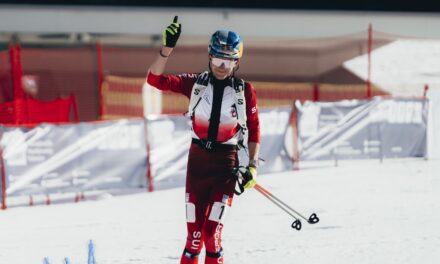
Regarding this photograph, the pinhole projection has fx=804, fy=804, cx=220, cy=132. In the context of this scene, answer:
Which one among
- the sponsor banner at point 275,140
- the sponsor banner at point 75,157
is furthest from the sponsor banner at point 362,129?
the sponsor banner at point 75,157

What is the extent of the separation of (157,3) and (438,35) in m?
9.56

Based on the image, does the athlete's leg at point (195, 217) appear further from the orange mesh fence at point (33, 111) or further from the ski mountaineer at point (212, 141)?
the orange mesh fence at point (33, 111)

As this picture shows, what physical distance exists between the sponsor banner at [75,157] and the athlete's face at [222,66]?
7.13m

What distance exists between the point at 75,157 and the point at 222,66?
739 centimetres

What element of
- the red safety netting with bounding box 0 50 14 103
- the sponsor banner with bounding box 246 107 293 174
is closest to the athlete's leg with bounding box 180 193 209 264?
the sponsor banner with bounding box 246 107 293 174

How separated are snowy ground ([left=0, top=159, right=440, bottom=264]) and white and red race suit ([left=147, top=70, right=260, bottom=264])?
5.50ft

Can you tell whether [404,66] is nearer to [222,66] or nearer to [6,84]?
[6,84]

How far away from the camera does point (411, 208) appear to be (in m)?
11.6

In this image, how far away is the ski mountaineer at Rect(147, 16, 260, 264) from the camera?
6609mm

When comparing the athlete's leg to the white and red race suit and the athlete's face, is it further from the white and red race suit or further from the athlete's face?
the athlete's face

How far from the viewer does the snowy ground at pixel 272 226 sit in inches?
342

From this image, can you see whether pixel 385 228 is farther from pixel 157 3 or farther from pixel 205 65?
pixel 157 3

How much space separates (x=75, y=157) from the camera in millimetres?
13445

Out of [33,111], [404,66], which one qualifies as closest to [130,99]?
[33,111]
